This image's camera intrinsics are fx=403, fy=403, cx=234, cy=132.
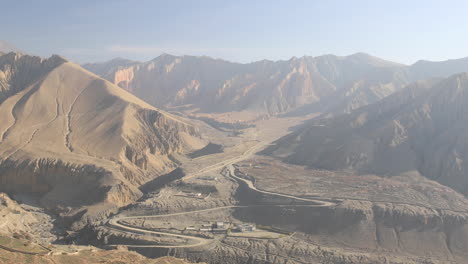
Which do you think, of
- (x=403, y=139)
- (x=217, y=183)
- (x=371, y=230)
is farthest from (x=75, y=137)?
(x=403, y=139)

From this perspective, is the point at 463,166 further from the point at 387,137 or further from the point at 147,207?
the point at 147,207

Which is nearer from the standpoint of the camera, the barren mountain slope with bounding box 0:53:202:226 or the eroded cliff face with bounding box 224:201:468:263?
the eroded cliff face with bounding box 224:201:468:263

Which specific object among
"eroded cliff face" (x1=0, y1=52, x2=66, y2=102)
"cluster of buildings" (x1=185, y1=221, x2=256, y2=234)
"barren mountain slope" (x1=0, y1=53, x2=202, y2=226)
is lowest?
"cluster of buildings" (x1=185, y1=221, x2=256, y2=234)

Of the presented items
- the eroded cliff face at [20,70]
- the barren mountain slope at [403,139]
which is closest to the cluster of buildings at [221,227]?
the barren mountain slope at [403,139]

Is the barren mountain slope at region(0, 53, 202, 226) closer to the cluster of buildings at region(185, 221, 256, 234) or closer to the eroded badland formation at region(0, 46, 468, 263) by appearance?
the eroded badland formation at region(0, 46, 468, 263)

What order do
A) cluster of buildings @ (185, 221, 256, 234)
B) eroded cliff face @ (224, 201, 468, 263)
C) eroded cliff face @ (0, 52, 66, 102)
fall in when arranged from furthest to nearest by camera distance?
1. eroded cliff face @ (0, 52, 66, 102)
2. cluster of buildings @ (185, 221, 256, 234)
3. eroded cliff face @ (224, 201, 468, 263)

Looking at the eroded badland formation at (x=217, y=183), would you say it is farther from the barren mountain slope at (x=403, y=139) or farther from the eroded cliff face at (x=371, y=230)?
the barren mountain slope at (x=403, y=139)

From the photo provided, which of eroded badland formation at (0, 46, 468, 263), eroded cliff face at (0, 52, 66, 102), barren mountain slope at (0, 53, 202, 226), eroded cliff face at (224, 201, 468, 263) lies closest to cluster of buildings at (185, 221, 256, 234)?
eroded badland formation at (0, 46, 468, 263)

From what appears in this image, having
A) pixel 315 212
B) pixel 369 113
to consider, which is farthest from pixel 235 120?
pixel 315 212
